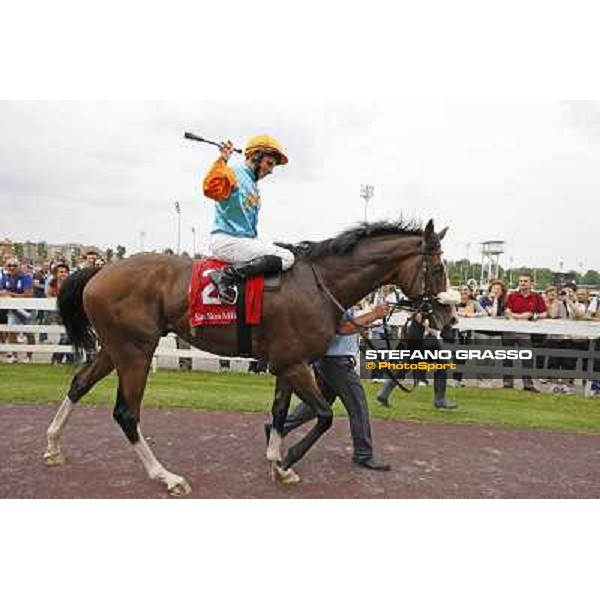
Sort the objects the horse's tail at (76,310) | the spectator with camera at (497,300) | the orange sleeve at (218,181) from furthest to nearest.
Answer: the spectator with camera at (497,300)
the horse's tail at (76,310)
the orange sleeve at (218,181)

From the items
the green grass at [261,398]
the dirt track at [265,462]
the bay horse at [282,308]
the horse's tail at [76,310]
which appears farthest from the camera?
the green grass at [261,398]

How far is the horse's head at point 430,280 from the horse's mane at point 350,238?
0.23m

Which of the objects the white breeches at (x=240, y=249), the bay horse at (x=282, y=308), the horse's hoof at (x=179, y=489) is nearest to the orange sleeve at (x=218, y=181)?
the white breeches at (x=240, y=249)

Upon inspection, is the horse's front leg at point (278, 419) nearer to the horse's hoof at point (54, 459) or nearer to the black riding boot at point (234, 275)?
the black riding boot at point (234, 275)

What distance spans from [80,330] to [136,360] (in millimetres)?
1001

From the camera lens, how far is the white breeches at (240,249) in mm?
4266

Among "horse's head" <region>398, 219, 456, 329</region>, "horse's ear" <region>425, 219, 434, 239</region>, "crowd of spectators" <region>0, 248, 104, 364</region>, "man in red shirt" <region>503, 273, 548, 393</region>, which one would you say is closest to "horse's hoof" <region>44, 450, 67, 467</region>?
"horse's head" <region>398, 219, 456, 329</region>

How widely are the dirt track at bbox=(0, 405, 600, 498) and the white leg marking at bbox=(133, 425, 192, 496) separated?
3.7 inches

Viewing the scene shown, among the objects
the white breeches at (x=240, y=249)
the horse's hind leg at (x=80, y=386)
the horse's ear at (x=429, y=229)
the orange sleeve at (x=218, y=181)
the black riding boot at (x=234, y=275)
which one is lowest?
the horse's hind leg at (x=80, y=386)

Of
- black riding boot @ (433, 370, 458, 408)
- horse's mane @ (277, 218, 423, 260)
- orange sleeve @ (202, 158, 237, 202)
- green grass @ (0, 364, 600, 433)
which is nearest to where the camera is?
orange sleeve @ (202, 158, 237, 202)

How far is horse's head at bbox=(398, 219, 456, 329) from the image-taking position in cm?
443

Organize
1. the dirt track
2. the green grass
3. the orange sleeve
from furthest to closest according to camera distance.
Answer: the green grass < the dirt track < the orange sleeve

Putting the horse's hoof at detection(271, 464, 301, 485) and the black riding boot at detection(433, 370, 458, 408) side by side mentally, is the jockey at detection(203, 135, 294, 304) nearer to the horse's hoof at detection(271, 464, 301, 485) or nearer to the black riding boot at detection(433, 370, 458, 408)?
the horse's hoof at detection(271, 464, 301, 485)

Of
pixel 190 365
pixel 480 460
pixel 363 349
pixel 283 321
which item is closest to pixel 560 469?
pixel 480 460
